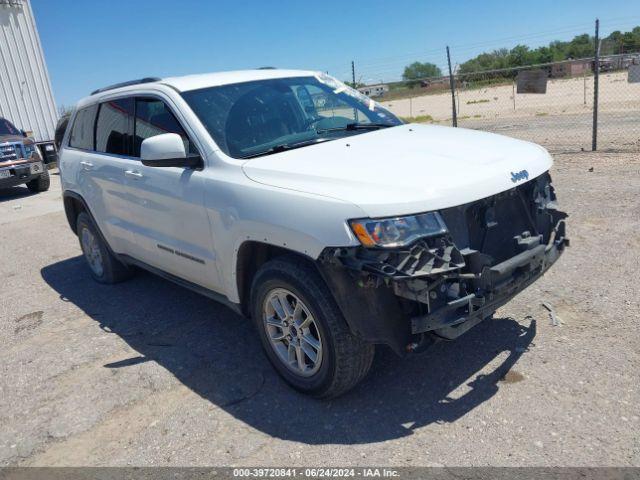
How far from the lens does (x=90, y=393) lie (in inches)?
150

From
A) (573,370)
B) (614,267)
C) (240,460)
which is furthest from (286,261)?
(614,267)

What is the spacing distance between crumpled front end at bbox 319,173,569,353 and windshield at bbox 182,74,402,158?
50.4 inches

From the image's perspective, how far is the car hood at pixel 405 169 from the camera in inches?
112

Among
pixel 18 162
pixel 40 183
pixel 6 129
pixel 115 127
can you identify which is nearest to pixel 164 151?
pixel 115 127

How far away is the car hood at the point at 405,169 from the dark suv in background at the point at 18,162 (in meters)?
11.3

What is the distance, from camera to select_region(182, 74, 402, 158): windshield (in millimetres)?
3811

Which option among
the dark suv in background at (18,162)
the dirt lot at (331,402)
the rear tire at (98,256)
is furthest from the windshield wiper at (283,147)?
the dark suv in background at (18,162)

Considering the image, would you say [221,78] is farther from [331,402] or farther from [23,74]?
[23,74]

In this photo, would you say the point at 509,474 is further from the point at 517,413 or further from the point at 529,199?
the point at 529,199

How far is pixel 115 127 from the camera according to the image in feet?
16.3

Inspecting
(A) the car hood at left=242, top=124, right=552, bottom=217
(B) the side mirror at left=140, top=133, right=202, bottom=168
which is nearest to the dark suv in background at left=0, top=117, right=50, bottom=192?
(B) the side mirror at left=140, top=133, right=202, bottom=168

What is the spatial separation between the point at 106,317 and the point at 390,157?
317 centimetres

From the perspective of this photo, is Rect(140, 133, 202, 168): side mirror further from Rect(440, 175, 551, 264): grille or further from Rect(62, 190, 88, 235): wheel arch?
Rect(62, 190, 88, 235): wheel arch

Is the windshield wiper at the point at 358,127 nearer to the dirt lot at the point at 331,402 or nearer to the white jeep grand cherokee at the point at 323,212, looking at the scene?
the white jeep grand cherokee at the point at 323,212
